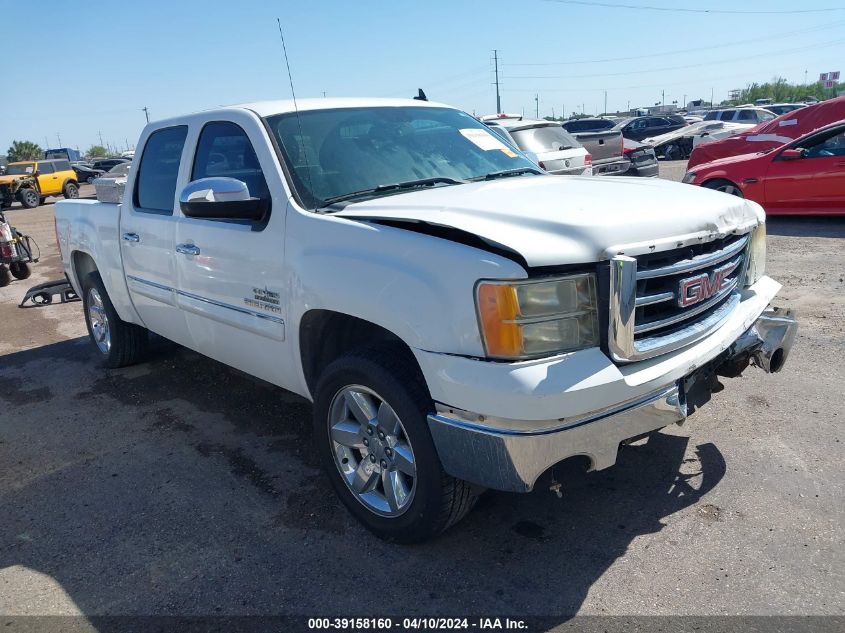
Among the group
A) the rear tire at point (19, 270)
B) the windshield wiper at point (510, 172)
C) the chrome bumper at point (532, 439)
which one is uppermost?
the windshield wiper at point (510, 172)

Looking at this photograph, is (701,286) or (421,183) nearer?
(701,286)

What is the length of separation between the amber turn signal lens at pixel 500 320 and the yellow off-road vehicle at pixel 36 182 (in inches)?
1102

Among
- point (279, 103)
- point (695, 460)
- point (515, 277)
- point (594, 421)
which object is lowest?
point (695, 460)

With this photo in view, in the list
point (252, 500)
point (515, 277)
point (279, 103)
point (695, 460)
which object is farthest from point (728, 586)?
point (279, 103)

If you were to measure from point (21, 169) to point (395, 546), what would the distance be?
97.8ft

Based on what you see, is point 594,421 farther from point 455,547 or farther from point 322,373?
point 322,373

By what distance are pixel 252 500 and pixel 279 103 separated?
86.2 inches

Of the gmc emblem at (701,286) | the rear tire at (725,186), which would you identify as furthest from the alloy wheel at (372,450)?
the rear tire at (725,186)

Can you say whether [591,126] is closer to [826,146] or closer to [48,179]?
[826,146]

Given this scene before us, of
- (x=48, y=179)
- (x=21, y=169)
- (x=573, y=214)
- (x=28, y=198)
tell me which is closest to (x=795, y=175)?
(x=573, y=214)

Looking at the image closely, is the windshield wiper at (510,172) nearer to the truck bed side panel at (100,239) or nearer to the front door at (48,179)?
the truck bed side panel at (100,239)

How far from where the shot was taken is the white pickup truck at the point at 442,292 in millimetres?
2486

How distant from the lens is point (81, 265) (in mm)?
6137

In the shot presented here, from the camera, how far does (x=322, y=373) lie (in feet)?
10.5
